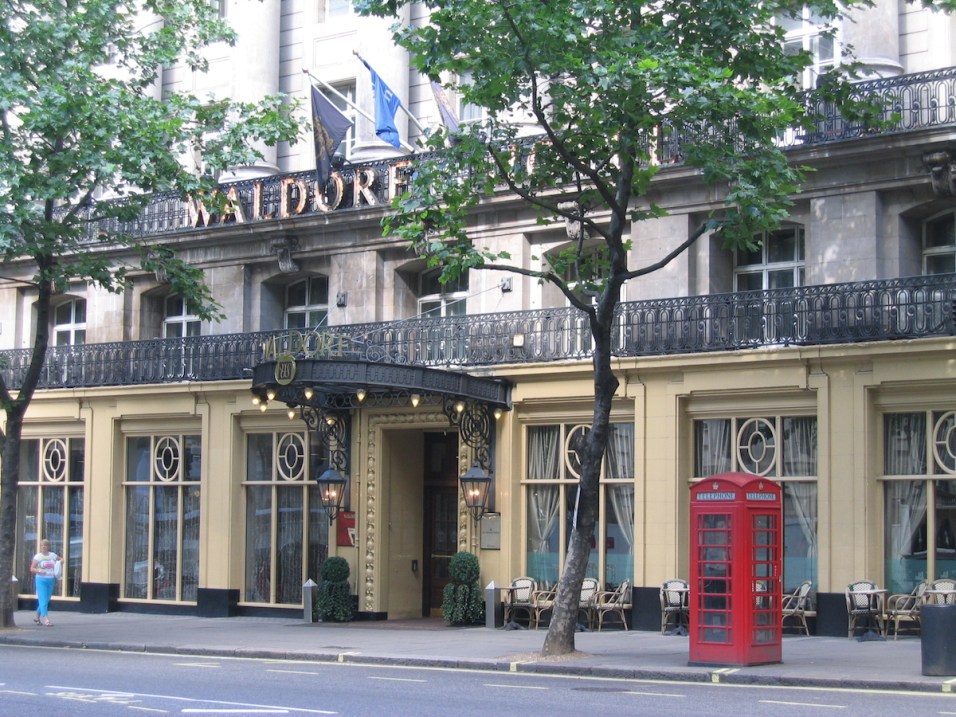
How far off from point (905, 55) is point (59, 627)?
62.7 ft

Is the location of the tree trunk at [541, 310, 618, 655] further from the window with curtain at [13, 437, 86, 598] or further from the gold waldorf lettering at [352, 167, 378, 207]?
the window with curtain at [13, 437, 86, 598]

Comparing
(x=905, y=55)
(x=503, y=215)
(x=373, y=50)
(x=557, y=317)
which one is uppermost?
(x=373, y=50)

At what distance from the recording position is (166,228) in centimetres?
3450


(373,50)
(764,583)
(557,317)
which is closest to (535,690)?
(764,583)

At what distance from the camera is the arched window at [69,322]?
121ft

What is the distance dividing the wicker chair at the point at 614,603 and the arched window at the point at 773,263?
594cm

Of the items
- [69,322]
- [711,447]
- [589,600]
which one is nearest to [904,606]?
[711,447]

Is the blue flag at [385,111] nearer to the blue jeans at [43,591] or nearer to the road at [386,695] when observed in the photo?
the blue jeans at [43,591]

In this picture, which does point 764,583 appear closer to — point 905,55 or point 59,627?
point 905,55

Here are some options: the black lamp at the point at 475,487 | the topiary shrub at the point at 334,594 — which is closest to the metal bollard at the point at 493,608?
the black lamp at the point at 475,487

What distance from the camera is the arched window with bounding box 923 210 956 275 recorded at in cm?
2533

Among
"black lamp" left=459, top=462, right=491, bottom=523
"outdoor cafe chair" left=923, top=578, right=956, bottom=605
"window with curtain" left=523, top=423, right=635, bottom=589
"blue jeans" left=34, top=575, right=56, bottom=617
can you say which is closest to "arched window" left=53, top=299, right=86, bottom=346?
"blue jeans" left=34, top=575, right=56, bottom=617

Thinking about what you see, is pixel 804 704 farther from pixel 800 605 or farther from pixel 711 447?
pixel 711 447

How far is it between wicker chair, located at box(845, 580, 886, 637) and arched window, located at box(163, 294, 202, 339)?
17.3 meters
